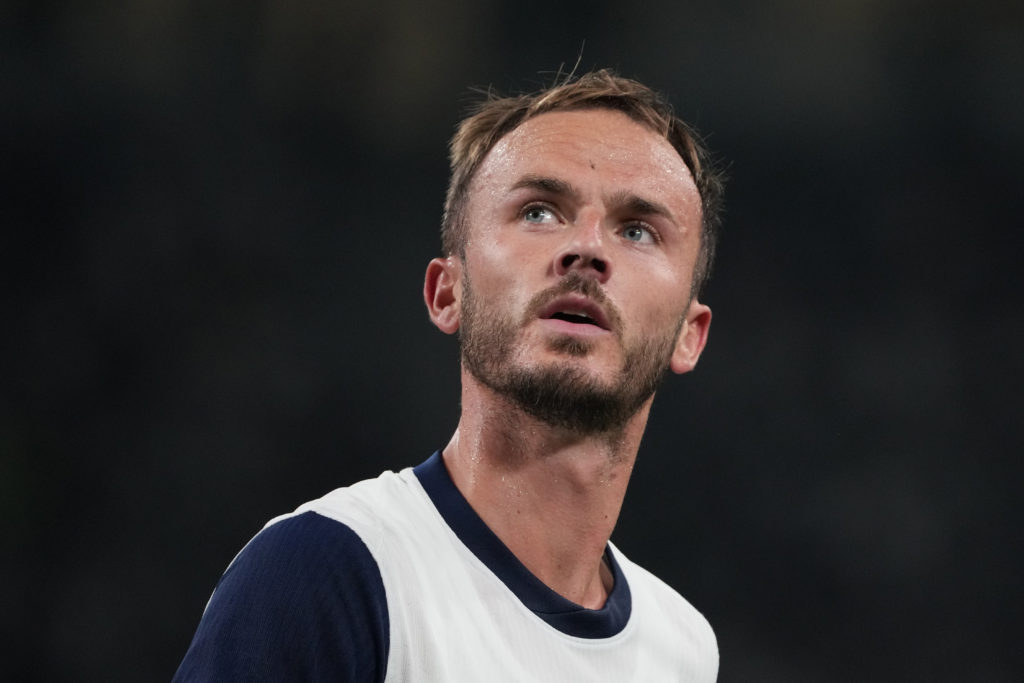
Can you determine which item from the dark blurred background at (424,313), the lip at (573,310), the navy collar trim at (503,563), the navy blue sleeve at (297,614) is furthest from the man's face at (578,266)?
the dark blurred background at (424,313)

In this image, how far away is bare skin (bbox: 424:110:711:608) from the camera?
158cm

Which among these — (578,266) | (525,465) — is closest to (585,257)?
(578,266)

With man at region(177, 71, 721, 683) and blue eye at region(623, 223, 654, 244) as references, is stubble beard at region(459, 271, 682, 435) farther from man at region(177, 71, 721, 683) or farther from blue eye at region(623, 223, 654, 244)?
blue eye at region(623, 223, 654, 244)

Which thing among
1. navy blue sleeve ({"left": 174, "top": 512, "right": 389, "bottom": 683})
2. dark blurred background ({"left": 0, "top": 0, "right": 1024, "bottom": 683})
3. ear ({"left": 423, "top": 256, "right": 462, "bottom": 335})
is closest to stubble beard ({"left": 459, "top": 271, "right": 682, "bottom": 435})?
ear ({"left": 423, "top": 256, "right": 462, "bottom": 335})

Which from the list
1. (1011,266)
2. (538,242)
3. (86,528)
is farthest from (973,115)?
(86,528)

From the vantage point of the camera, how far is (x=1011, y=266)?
12.5 feet

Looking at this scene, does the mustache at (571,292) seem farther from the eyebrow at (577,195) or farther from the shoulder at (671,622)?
the shoulder at (671,622)

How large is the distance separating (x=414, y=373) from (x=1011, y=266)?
6.89ft

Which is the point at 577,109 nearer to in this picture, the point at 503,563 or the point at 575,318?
the point at 575,318

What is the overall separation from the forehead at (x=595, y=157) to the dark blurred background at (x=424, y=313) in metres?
1.98

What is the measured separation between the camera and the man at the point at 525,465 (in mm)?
1309

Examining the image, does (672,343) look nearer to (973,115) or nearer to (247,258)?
(247,258)

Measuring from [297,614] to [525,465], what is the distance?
1.47 feet

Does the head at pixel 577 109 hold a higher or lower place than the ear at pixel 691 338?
higher
